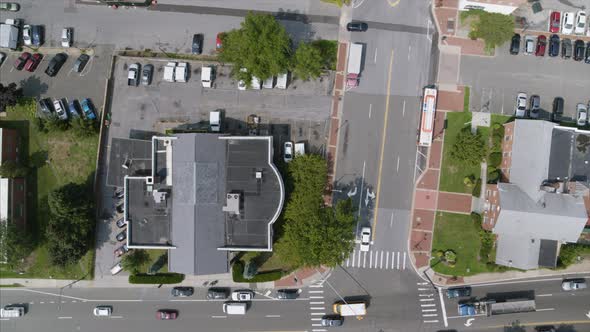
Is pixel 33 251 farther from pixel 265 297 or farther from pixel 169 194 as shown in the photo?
pixel 265 297

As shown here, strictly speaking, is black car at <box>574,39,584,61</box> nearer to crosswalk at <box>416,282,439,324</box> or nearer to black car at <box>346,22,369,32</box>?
black car at <box>346,22,369,32</box>

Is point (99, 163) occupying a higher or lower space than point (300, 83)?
lower

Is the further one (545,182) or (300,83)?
(300,83)

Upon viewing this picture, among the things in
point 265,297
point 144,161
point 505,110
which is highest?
point 505,110

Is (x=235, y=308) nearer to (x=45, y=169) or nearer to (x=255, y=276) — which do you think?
(x=255, y=276)

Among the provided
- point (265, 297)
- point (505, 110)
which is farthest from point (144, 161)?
point (505, 110)
